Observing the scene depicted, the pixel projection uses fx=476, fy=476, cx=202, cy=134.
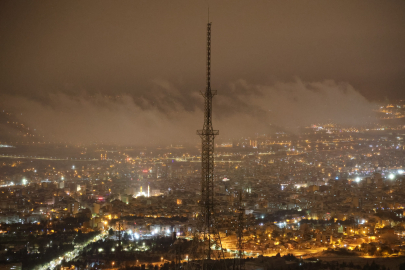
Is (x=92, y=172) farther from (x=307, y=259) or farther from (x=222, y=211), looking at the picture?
(x=307, y=259)

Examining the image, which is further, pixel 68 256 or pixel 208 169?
pixel 68 256

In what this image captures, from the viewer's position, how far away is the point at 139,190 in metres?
19.8

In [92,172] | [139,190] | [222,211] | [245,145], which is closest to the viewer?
[222,211]

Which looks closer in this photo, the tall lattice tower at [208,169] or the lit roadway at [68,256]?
the tall lattice tower at [208,169]

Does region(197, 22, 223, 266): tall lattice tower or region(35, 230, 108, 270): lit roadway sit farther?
region(35, 230, 108, 270): lit roadway

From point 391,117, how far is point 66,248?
18.3 meters

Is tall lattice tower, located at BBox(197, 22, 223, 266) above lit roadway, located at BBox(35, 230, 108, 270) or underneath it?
above

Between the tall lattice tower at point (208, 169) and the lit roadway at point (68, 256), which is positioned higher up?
the tall lattice tower at point (208, 169)

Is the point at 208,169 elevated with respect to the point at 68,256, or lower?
elevated

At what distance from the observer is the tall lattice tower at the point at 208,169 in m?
6.28

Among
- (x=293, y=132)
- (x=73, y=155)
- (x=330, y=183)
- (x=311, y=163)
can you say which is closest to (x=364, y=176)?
(x=330, y=183)

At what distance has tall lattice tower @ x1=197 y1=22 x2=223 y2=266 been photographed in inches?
247

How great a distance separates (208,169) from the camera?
6.38 m

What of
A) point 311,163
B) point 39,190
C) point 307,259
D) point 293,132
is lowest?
point 307,259
